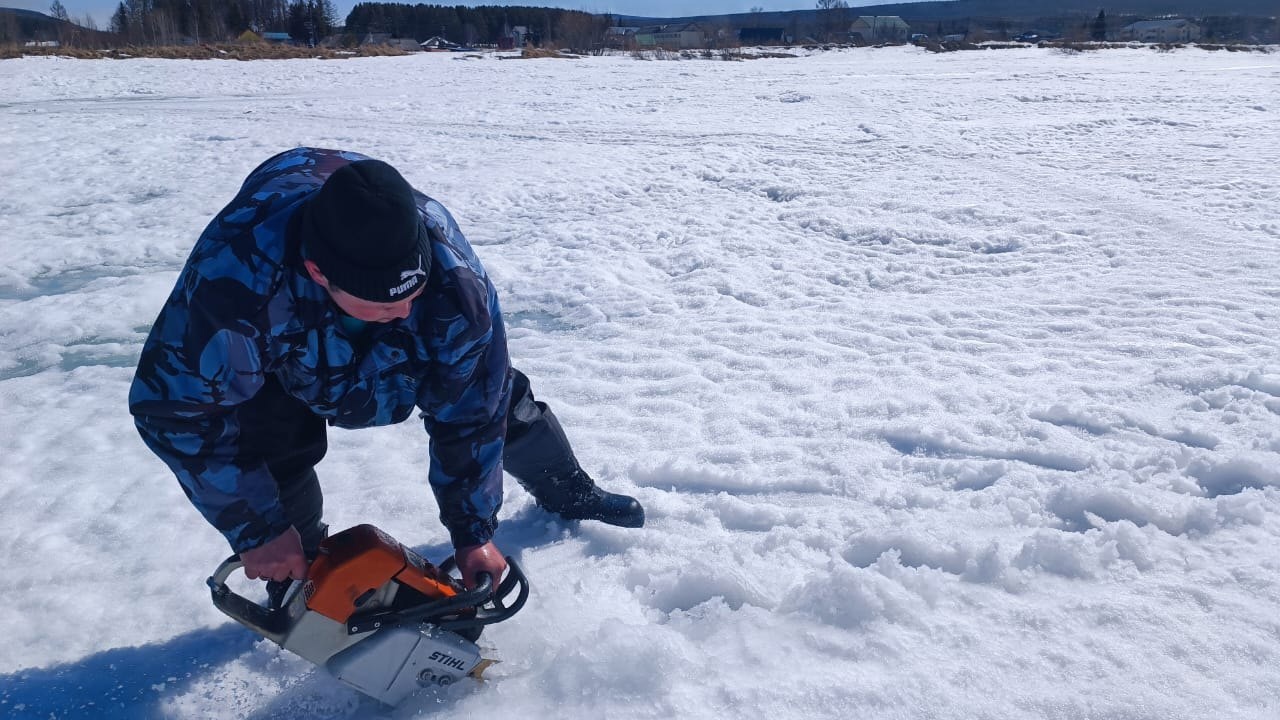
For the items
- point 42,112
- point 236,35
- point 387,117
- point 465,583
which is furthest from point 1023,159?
point 236,35

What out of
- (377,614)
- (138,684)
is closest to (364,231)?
(377,614)

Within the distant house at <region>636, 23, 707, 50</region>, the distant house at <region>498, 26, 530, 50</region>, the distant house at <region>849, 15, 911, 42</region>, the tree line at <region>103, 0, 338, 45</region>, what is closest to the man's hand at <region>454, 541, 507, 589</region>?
the tree line at <region>103, 0, 338, 45</region>

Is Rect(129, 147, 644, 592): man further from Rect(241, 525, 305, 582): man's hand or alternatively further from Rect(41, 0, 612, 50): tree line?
Rect(41, 0, 612, 50): tree line

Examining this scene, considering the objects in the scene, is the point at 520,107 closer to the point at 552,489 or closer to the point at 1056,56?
the point at 552,489

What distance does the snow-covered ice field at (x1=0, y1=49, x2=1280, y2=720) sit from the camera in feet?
6.75

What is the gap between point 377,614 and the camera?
1842mm

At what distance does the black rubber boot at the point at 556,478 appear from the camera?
8.25ft

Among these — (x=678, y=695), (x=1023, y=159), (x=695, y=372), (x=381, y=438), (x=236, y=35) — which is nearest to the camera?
(x=678, y=695)

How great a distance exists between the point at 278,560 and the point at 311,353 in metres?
0.49

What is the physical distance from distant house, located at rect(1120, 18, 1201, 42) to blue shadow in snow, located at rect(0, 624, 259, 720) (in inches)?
2397

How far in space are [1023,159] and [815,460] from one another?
7748mm

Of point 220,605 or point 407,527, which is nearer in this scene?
point 220,605

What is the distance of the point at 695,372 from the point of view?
13.5ft

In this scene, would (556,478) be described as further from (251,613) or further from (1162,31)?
(1162,31)
